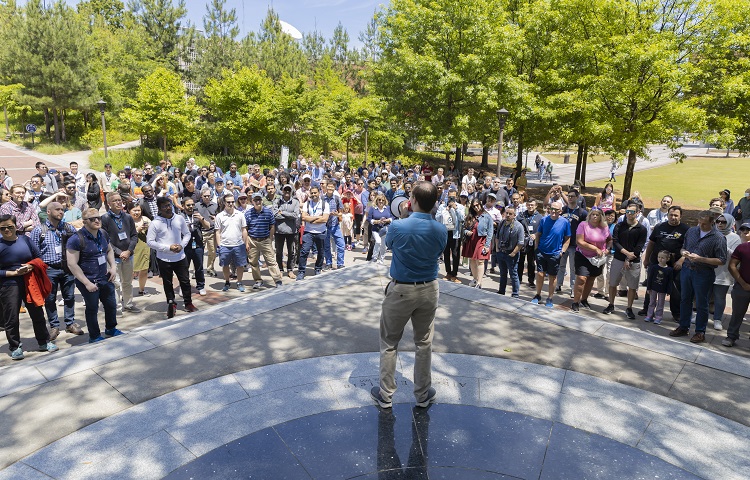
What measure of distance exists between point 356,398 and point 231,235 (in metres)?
5.00

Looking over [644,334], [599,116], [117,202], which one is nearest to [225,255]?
[117,202]

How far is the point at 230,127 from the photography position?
31.3m

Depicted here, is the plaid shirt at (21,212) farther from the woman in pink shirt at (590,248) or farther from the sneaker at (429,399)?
the woman in pink shirt at (590,248)

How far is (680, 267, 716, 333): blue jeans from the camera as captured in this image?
6.67m

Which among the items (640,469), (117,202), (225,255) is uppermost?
(117,202)

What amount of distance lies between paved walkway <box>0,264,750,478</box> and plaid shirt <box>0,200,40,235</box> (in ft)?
12.3

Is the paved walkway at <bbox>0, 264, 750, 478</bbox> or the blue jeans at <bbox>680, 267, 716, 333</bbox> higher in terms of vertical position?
the blue jeans at <bbox>680, 267, 716, 333</bbox>

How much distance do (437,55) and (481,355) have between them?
24.0m

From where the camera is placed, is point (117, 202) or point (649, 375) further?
point (117, 202)

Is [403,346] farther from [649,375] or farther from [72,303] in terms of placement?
[72,303]

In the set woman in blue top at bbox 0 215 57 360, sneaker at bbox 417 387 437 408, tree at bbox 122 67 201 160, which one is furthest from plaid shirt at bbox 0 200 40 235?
tree at bbox 122 67 201 160

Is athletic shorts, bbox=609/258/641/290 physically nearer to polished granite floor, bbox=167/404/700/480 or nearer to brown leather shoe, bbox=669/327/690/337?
brown leather shoe, bbox=669/327/690/337

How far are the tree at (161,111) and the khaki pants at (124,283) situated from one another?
24.5m

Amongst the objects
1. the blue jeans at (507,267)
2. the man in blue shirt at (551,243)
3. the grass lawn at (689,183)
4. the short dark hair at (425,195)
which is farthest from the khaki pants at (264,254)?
the grass lawn at (689,183)
